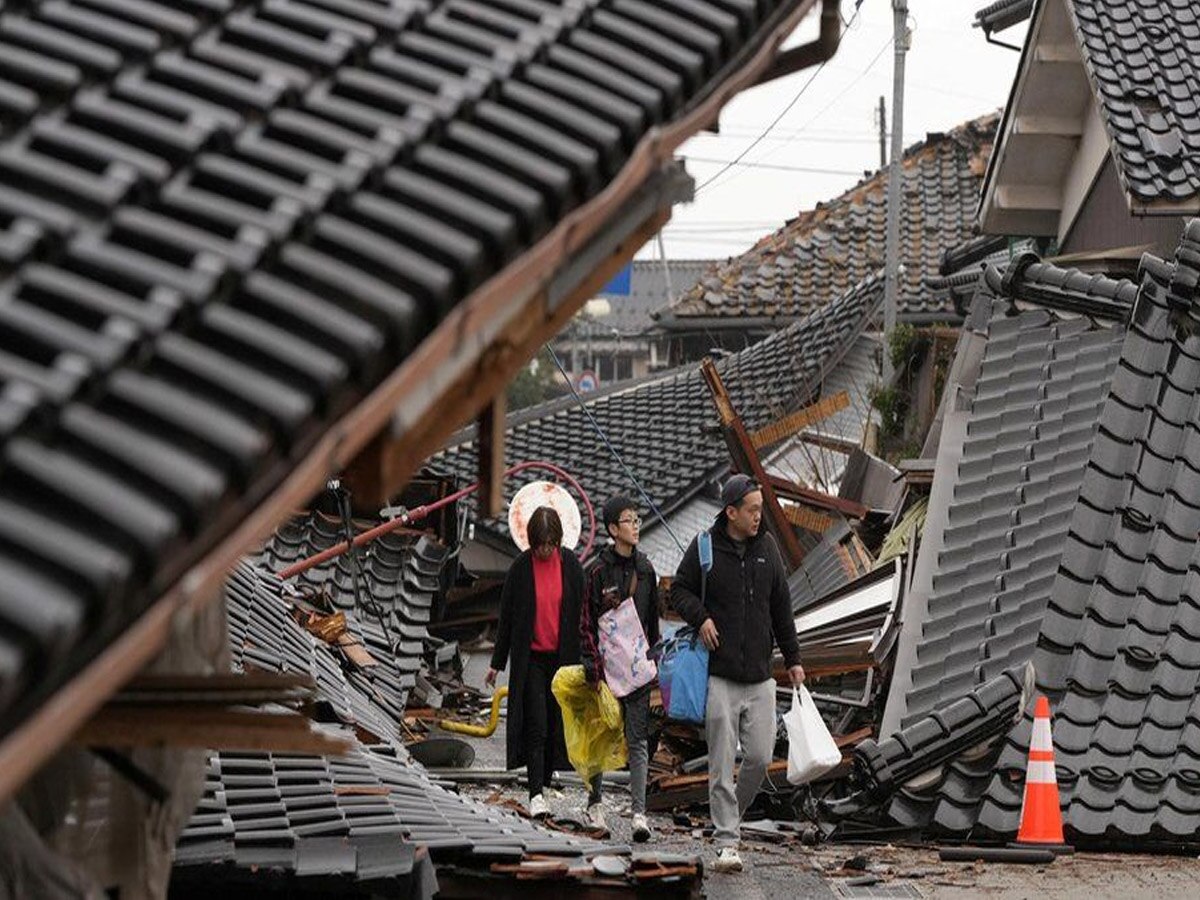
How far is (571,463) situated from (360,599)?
13221mm

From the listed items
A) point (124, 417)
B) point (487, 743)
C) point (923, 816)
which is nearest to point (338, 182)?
point (124, 417)

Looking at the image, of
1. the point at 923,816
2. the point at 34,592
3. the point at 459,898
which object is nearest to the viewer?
the point at 34,592

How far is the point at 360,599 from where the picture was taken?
20.2m

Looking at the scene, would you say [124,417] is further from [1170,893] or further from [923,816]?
[923,816]

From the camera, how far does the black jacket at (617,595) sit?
1296 cm

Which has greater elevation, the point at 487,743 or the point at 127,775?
the point at 127,775

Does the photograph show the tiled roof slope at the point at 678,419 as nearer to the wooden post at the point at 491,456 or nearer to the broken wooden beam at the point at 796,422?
the broken wooden beam at the point at 796,422

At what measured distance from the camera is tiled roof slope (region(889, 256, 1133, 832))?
1211cm

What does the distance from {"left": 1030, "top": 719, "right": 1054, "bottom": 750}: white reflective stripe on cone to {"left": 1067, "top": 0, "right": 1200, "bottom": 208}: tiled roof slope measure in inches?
252

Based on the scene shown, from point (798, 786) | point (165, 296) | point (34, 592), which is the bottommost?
point (798, 786)

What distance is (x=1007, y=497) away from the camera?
1364 cm

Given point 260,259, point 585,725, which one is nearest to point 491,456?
point 260,259

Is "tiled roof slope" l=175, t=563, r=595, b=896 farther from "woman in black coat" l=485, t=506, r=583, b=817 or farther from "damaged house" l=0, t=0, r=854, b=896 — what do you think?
"woman in black coat" l=485, t=506, r=583, b=817

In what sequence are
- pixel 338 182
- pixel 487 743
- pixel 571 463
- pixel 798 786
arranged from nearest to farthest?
pixel 338 182 < pixel 798 786 < pixel 487 743 < pixel 571 463
